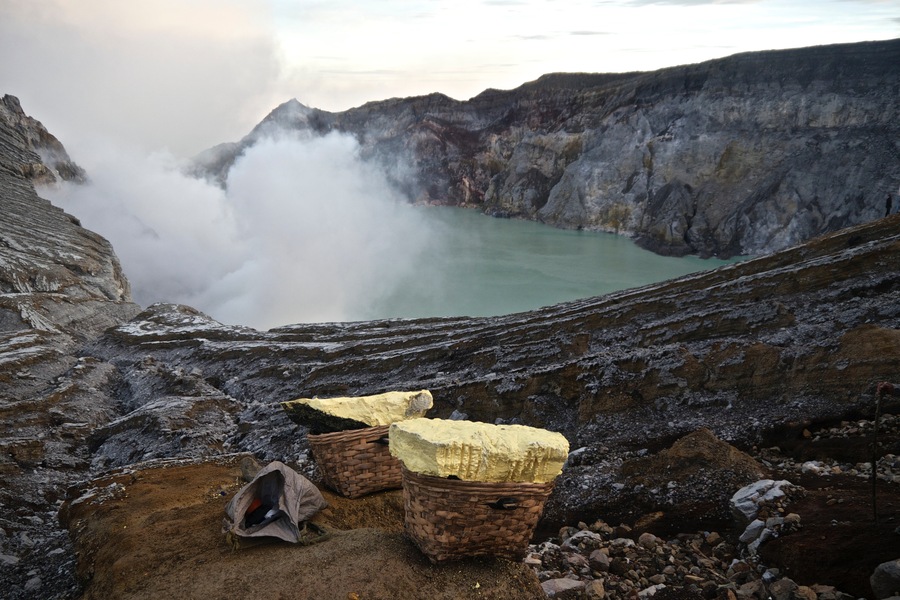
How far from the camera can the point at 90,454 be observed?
34.1 ft

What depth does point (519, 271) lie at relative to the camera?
40.3 m

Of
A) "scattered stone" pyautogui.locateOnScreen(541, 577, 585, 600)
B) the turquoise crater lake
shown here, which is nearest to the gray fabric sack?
"scattered stone" pyautogui.locateOnScreen(541, 577, 585, 600)

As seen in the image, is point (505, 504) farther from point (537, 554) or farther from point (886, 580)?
point (886, 580)

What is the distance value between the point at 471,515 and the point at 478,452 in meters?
0.39

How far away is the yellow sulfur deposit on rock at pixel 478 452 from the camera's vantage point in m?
4.01

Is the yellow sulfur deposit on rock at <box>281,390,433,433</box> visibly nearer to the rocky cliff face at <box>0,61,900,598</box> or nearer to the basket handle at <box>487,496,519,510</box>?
the basket handle at <box>487,496,519,510</box>

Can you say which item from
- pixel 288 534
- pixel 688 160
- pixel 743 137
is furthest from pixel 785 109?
pixel 288 534

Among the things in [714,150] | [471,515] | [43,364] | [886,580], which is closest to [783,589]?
[886,580]

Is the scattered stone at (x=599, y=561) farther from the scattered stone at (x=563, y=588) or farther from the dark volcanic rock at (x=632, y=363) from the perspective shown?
the dark volcanic rock at (x=632, y=363)

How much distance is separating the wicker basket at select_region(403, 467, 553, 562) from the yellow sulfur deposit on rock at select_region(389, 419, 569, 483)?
3.6 inches

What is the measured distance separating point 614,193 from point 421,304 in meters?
26.5

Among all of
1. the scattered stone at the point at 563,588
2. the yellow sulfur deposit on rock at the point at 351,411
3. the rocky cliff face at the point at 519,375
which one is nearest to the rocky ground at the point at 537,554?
the scattered stone at the point at 563,588

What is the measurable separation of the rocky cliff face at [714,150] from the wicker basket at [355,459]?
129 ft

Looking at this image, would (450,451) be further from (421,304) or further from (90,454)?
(421,304)
